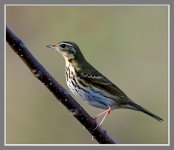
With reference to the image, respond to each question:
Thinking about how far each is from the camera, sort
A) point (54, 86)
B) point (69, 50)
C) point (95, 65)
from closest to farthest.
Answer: point (54, 86)
point (69, 50)
point (95, 65)

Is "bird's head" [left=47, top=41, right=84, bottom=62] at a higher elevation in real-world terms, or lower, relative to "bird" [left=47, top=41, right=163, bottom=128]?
higher

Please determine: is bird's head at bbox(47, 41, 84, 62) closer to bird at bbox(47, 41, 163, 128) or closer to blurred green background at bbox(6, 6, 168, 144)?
bird at bbox(47, 41, 163, 128)

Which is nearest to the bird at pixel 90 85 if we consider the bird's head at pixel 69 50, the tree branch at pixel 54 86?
the bird's head at pixel 69 50

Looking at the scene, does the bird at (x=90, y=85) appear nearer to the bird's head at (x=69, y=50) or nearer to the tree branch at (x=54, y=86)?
the bird's head at (x=69, y=50)

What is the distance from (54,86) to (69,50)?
2.74ft

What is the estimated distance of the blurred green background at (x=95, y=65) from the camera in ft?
12.5

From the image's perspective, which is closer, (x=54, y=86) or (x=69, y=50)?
(x=54, y=86)

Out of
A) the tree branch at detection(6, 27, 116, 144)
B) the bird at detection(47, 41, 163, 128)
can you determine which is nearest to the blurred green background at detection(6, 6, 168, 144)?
the bird at detection(47, 41, 163, 128)

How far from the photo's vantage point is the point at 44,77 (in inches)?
113

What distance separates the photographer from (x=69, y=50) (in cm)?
371

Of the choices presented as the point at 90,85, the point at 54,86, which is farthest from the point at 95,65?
the point at 54,86

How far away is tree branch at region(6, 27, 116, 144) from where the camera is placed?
2791 mm

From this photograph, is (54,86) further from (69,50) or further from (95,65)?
(95,65)

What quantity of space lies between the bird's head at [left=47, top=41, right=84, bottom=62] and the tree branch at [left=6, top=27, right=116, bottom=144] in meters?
0.63
